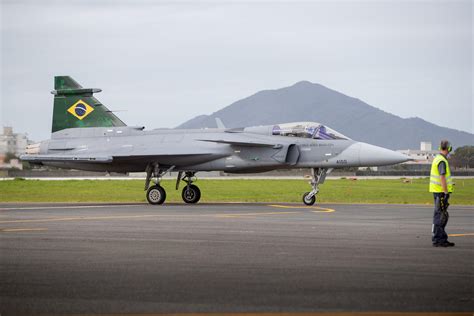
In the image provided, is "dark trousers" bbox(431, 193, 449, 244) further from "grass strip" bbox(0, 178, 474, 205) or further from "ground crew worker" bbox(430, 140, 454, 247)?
"grass strip" bbox(0, 178, 474, 205)

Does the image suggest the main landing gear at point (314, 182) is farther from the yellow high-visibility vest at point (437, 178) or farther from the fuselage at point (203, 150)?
the yellow high-visibility vest at point (437, 178)

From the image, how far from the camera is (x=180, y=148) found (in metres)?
Result: 28.4

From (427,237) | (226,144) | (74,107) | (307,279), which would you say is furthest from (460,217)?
(74,107)

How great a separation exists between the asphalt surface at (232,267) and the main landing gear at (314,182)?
8.58 m

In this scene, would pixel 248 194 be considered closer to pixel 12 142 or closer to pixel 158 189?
pixel 158 189

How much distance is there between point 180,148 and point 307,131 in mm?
4603

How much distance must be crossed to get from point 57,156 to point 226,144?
6327 millimetres

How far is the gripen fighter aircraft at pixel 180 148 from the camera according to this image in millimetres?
27000

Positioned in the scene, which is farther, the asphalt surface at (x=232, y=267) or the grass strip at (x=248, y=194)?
the grass strip at (x=248, y=194)

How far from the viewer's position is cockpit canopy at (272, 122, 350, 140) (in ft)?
89.5

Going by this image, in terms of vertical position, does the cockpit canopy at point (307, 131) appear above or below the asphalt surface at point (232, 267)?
above

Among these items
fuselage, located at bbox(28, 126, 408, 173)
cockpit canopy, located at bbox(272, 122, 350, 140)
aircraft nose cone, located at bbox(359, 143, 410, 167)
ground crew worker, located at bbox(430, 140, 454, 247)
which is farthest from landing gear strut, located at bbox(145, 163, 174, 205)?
ground crew worker, located at bbox(430, 140, 454, 247)

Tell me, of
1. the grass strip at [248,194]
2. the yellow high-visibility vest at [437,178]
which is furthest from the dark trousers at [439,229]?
the grass strip at [248,194]

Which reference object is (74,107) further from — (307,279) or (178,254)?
(307,279)
